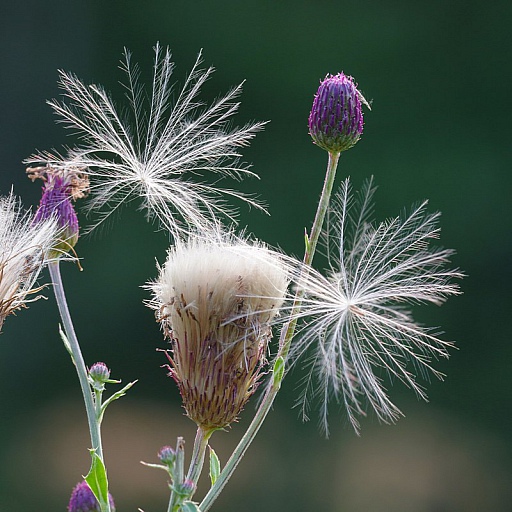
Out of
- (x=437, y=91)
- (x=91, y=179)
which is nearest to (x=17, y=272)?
(x=91, y=179)

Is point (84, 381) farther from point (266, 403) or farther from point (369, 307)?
point (369, 307)

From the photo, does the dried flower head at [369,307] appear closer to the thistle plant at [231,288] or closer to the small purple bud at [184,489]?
the thistle plant at [231,288]

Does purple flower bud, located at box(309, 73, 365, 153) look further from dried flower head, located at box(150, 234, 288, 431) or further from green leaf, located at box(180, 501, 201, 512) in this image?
green leaf, located at box(180, 501, 201, 512)

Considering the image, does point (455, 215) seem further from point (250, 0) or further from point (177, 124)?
point (177, 124)

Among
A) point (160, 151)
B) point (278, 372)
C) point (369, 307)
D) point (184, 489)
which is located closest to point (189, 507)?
point (184, 489)

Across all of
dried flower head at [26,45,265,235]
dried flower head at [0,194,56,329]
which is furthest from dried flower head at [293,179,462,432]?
dried flower head at [0,194,56,329]

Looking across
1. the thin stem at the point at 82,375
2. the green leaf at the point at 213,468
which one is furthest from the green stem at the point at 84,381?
the green leaf at the point at 213,468
